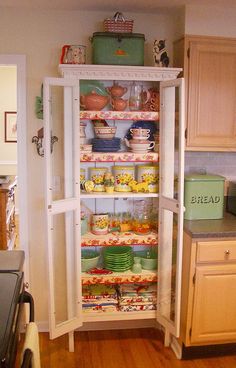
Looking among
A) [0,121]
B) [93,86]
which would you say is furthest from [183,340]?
[0,121]

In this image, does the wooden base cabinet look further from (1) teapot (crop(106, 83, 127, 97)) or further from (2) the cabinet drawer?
(1) teapot (crop(106, 83, 127, 97))

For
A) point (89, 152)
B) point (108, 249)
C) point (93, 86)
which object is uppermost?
point (93, 86)

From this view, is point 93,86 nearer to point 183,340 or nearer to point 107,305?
point 107,305

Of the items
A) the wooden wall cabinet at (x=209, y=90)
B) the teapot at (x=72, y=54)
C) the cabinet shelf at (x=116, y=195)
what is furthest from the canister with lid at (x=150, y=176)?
the teapot at (x=72, y=54)

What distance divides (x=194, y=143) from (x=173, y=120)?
23cm

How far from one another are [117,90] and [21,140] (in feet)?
2.58

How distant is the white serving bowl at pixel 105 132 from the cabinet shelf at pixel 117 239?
71cm

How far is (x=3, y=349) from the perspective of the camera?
95 centimetres

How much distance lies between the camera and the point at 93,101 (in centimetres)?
262

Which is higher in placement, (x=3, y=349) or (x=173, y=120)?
(x=173, y=120)

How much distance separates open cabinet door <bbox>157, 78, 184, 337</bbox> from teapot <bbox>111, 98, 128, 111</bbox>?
0.27m

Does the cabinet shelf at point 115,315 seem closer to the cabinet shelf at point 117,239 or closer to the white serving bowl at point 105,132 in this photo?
the cabinet shelf at point 117,239

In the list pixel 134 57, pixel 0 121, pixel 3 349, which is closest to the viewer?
pixel 3 349

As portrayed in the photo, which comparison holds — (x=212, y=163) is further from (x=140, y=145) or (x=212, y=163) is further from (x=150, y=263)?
(x=150, y=263)
